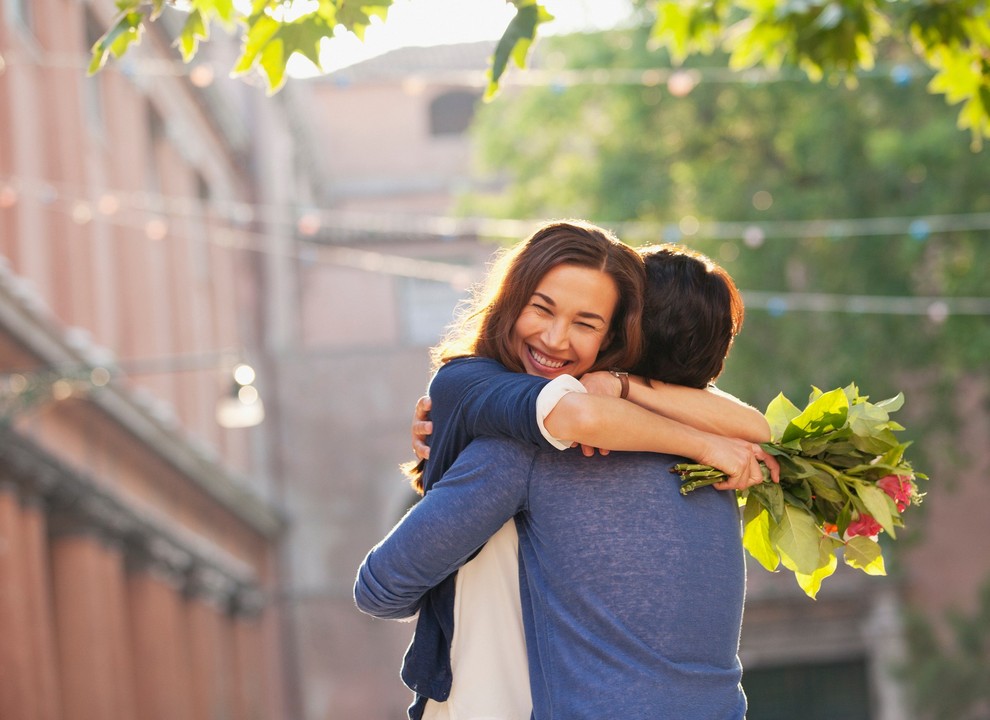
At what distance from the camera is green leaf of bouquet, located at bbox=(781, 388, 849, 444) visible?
10.6 ft

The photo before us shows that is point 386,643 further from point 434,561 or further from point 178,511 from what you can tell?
point 434,561

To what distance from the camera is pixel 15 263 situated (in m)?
13.6

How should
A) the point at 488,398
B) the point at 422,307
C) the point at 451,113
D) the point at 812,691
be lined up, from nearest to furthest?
the point at 488,398 < the point at 812,691 < the point at 422,307 < the point at 451,113

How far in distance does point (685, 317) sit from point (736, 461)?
0.27 meters

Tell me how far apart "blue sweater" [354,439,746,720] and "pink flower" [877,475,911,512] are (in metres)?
0.52

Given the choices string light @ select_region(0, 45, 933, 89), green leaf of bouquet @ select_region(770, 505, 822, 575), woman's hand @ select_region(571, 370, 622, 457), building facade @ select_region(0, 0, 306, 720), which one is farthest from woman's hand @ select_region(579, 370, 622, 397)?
building facade @ select_region(0, 0, 306, 720)

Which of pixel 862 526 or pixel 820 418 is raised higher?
pixel 820 418

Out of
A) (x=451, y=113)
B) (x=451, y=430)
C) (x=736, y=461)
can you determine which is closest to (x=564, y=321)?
(x=451, y=430)

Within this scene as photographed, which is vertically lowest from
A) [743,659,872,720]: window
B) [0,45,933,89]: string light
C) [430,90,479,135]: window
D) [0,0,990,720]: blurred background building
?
[743,659,872,720]: window

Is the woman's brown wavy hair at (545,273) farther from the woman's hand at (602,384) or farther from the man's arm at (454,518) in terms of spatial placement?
the man's arm at (454,518)

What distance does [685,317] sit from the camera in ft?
9.97

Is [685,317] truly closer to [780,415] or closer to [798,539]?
[780,415]

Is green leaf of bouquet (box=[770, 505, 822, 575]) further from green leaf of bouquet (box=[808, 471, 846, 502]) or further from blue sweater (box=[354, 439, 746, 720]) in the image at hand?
blue sweater (box=[354, 439, 746, 720])

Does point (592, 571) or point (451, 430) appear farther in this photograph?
point (451, 430)
